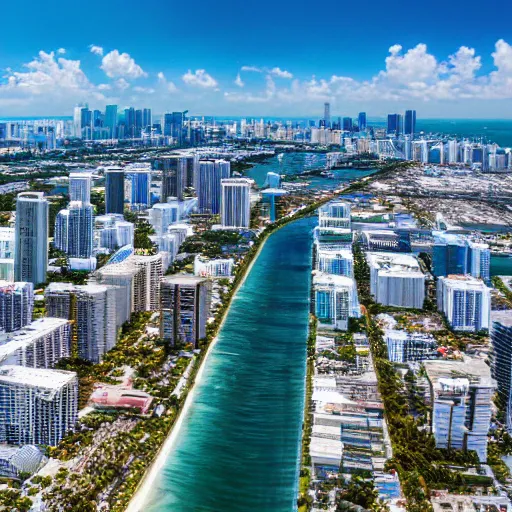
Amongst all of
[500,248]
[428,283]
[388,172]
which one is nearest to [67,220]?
[428,283]

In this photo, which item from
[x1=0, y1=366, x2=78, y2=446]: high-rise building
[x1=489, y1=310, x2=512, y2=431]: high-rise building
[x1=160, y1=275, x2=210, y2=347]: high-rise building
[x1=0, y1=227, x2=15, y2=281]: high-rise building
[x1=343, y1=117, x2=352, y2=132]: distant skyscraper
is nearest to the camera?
[x1=0, y1=366, x2=78, y2=446]: high-rise building

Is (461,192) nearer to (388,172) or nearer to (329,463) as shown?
(388,172)

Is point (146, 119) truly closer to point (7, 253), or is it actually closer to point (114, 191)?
point (114, 191)

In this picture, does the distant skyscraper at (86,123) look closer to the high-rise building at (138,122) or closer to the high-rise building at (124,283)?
the high-rise building at (138,122)

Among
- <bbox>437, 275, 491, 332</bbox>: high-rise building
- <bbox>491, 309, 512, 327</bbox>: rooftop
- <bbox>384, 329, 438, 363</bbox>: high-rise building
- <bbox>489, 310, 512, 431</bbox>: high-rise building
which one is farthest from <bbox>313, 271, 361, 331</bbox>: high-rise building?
<bbox>489, 310, 512, 431</bbox>: high-rise building

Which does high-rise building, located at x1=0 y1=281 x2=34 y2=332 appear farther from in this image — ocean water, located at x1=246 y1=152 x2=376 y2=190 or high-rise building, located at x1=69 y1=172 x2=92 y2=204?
ocean water, located at x1=246 y1=152 x2=376 y2=190
